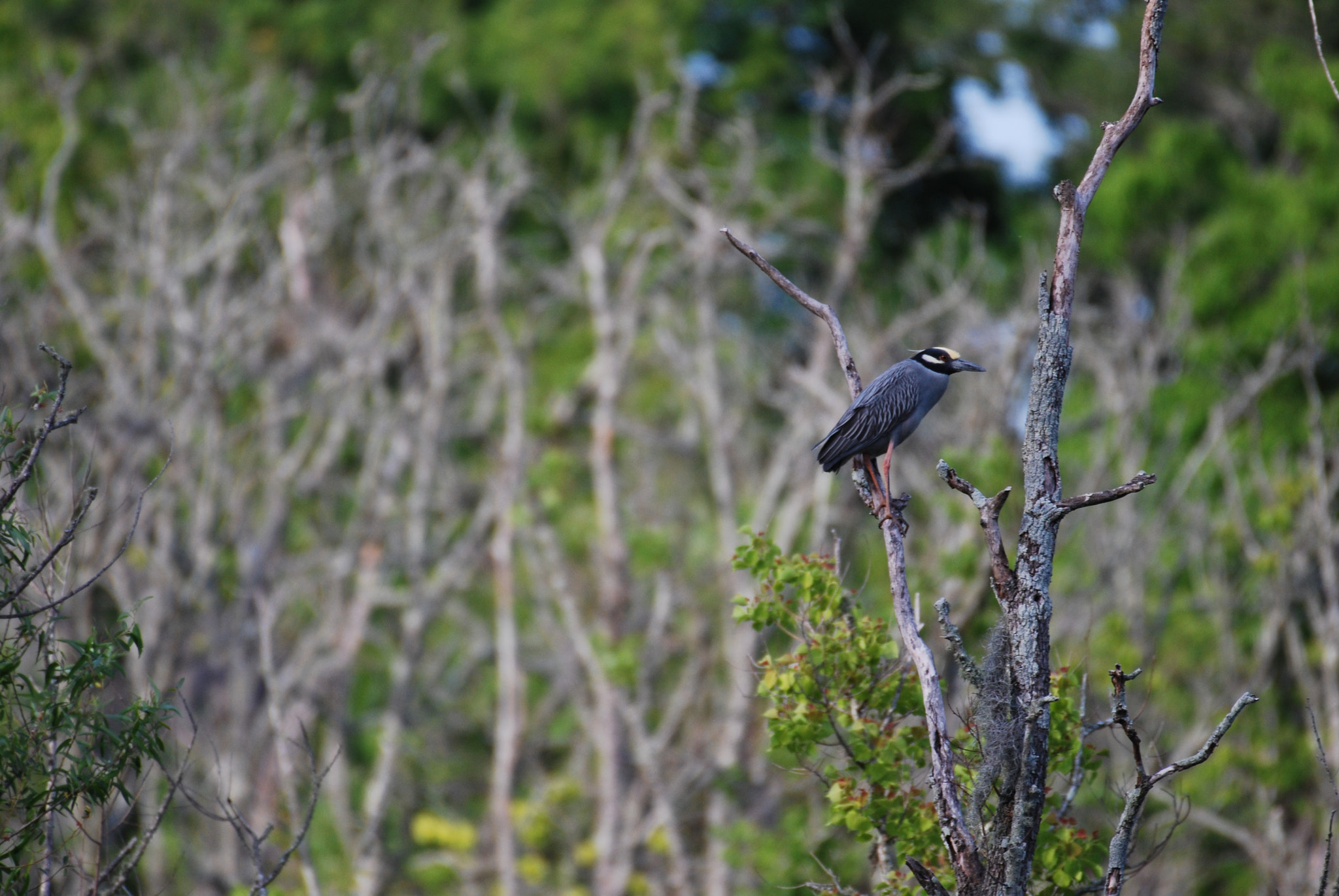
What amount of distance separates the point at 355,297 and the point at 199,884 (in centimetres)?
850

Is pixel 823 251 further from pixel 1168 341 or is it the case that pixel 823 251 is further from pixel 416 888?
pixel 416 888

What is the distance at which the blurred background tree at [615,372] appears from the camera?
47.0 feet

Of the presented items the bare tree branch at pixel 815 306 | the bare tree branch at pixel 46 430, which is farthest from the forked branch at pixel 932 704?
the bare tree branch at pixel 46 430

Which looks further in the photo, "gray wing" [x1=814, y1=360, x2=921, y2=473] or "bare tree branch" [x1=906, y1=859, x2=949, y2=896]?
"gray wing" [x1=814, y1=360, x2=921, y2=473]

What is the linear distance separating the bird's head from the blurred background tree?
319cm

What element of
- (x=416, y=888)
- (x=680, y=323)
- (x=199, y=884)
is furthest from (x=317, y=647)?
(x=680, y=323)

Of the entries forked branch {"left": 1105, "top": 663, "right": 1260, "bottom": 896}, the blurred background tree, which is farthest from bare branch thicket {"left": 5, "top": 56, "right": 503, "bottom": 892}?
forked branch {"left": 1105, "top": 663, "right": 1260, "bottom": 896}

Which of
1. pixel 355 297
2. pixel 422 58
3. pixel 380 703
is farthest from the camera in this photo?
pixel 380 703

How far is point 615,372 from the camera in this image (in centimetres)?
1559

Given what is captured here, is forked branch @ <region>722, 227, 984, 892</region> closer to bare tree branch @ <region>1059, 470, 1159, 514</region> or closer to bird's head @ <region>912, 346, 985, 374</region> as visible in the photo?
bare tree branch @ <region>1059, 470, 1159, 514</region>

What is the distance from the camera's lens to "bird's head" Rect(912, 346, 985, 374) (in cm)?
747

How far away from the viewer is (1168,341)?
15.9 m

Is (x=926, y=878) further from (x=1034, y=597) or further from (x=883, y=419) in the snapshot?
(x=883, y=419)

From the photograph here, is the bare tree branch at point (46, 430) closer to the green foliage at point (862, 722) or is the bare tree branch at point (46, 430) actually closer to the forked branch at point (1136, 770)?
the green foliage at point (862, 722)
